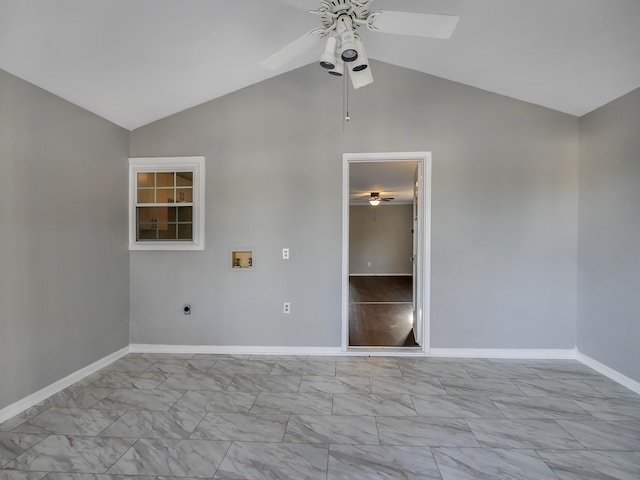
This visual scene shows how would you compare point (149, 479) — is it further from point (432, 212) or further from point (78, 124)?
point (432, 212)

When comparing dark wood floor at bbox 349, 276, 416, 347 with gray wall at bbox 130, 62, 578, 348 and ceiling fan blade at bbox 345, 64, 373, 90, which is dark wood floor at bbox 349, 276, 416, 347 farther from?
ceiling fan blade at bbox 345, 64, 373, 90

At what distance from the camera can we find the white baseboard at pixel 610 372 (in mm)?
2616

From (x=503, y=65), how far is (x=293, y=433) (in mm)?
3385

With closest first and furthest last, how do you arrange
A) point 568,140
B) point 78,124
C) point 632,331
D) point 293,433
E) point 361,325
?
point 293,433 < point 632,331 < point 78,124 < point 568,140 < point 361,325

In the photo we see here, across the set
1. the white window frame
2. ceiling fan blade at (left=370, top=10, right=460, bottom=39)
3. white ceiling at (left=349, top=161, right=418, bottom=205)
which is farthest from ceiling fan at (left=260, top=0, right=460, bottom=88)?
white ceiling at (left=349, top=161, right=418, bottom=205)

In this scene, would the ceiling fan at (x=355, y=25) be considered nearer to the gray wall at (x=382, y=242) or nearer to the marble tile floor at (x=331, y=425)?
the marble tile floor at (x=331, y=425)

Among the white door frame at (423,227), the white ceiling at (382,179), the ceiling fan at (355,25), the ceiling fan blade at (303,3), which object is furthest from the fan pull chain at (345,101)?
the ceiling fan at (355,25)

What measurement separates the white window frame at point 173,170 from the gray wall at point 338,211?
85 mm

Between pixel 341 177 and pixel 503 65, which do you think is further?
pixel 341 177

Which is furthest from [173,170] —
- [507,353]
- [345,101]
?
[507,353]

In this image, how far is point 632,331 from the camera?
2633mm

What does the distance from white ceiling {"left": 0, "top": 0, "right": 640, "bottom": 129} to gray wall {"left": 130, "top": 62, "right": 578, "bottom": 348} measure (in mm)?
266

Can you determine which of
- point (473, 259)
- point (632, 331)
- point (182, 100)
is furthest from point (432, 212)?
point (182, 100)

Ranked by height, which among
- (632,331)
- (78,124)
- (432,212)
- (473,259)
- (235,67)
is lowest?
(632,331)
